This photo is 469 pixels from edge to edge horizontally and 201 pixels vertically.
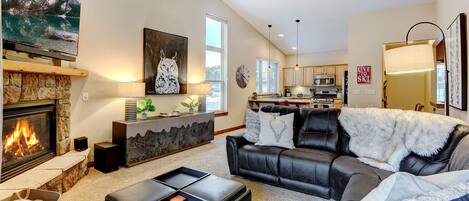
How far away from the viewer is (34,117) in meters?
3.00

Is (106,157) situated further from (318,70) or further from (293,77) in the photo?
(318,70)

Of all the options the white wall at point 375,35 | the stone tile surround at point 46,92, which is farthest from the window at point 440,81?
the stone tile surround at point 46,92

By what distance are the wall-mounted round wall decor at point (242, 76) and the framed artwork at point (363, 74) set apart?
293 cm

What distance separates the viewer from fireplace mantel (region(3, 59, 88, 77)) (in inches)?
93.1

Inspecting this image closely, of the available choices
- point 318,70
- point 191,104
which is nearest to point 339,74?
point 318,70

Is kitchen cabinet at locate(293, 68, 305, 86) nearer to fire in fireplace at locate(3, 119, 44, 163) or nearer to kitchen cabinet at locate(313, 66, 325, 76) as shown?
kitchen cabinet at locate(313, 66, 325, 76)

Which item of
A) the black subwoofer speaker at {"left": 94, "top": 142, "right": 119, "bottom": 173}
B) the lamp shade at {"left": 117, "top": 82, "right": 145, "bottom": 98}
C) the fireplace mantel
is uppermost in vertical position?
the fireplace mantel

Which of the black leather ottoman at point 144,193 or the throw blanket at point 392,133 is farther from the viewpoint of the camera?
the throw blanket at point 392,133

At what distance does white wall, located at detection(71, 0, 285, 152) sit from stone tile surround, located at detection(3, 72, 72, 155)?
163 mm

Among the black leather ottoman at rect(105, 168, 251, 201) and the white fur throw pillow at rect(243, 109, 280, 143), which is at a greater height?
the white fur throw pillow at rect(243, 109, 280, 143)

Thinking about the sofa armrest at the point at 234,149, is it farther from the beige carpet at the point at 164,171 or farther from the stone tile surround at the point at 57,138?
the stone tile surround at the point at 57,138

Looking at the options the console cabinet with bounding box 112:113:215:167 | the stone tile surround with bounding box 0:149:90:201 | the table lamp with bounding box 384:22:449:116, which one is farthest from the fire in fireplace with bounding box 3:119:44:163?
the table lamp with bounding box 384:22:449:116

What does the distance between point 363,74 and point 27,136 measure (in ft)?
20.0

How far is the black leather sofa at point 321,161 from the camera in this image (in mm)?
2018
